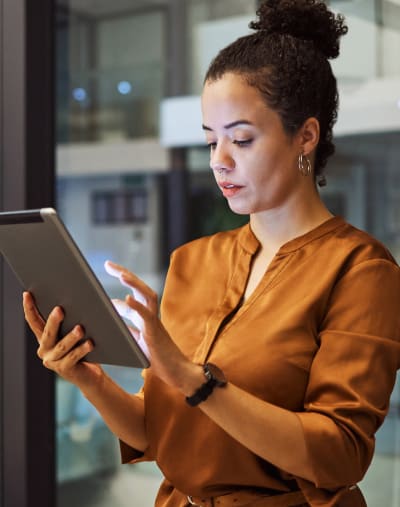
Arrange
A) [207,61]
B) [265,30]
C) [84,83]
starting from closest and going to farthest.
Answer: [265,30]
[207,61]
[84,83]

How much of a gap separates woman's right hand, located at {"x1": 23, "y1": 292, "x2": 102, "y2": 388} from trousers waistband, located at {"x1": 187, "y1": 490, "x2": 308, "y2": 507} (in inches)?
12.7

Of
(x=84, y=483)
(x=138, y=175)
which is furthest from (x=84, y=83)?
(x=84, y=483)

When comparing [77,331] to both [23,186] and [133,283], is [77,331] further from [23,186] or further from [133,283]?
[23,186]

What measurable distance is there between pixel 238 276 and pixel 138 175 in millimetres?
1208

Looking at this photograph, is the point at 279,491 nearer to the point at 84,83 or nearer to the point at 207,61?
the point at 207,61

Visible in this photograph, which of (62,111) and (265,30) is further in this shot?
(62,111)

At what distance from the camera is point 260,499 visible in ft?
4.55

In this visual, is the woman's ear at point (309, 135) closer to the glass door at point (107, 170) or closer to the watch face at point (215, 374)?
the watch face at point (215, 374)

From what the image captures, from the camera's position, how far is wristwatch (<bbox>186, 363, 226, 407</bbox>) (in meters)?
1.25

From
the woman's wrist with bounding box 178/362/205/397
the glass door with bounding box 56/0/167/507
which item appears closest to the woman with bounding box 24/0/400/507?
the woman's wrist with bounding box 178/362/205/397

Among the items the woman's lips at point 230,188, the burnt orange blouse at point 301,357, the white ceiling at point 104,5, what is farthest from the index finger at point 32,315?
the white ceiling at point 104,5

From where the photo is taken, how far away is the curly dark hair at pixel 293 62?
1396mm

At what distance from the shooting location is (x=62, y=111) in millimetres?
2762

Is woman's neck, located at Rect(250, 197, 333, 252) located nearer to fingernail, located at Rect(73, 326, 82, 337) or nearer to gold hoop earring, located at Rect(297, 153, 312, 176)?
gold hoop earring, located at Rect(297, 153, 312, 176)
